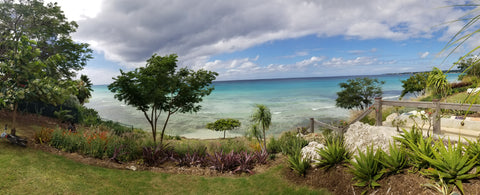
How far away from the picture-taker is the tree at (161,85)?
10852mm

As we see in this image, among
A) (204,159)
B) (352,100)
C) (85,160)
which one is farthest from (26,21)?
(352,100)

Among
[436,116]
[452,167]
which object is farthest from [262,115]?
[452,167]

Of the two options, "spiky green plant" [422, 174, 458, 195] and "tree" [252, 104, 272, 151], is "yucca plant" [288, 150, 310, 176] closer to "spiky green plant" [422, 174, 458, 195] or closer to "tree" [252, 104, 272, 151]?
"spiky green plant" [422, 174, 458, 195]

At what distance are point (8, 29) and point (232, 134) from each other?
78.6 feet

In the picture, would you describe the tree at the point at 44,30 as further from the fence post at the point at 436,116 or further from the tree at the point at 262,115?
the fence post at the point at 436,116

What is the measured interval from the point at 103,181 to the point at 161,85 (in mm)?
4986

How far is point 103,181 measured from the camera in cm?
805

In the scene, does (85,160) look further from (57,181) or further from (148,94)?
(148,94)

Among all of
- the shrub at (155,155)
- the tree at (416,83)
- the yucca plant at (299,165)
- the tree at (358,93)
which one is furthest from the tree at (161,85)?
the tree at (416,83)

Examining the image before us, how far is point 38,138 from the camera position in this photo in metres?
10.9

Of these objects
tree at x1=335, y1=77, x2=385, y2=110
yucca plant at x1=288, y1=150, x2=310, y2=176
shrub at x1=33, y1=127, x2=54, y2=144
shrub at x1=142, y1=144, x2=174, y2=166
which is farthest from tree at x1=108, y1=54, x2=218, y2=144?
tree at x1=335, y1=77, x2=385, y2=110

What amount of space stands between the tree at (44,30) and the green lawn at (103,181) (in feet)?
40.8

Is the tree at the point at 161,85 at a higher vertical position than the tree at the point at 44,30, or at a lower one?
lower

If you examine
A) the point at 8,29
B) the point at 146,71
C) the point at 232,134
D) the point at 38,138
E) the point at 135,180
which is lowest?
the point at 232,134
